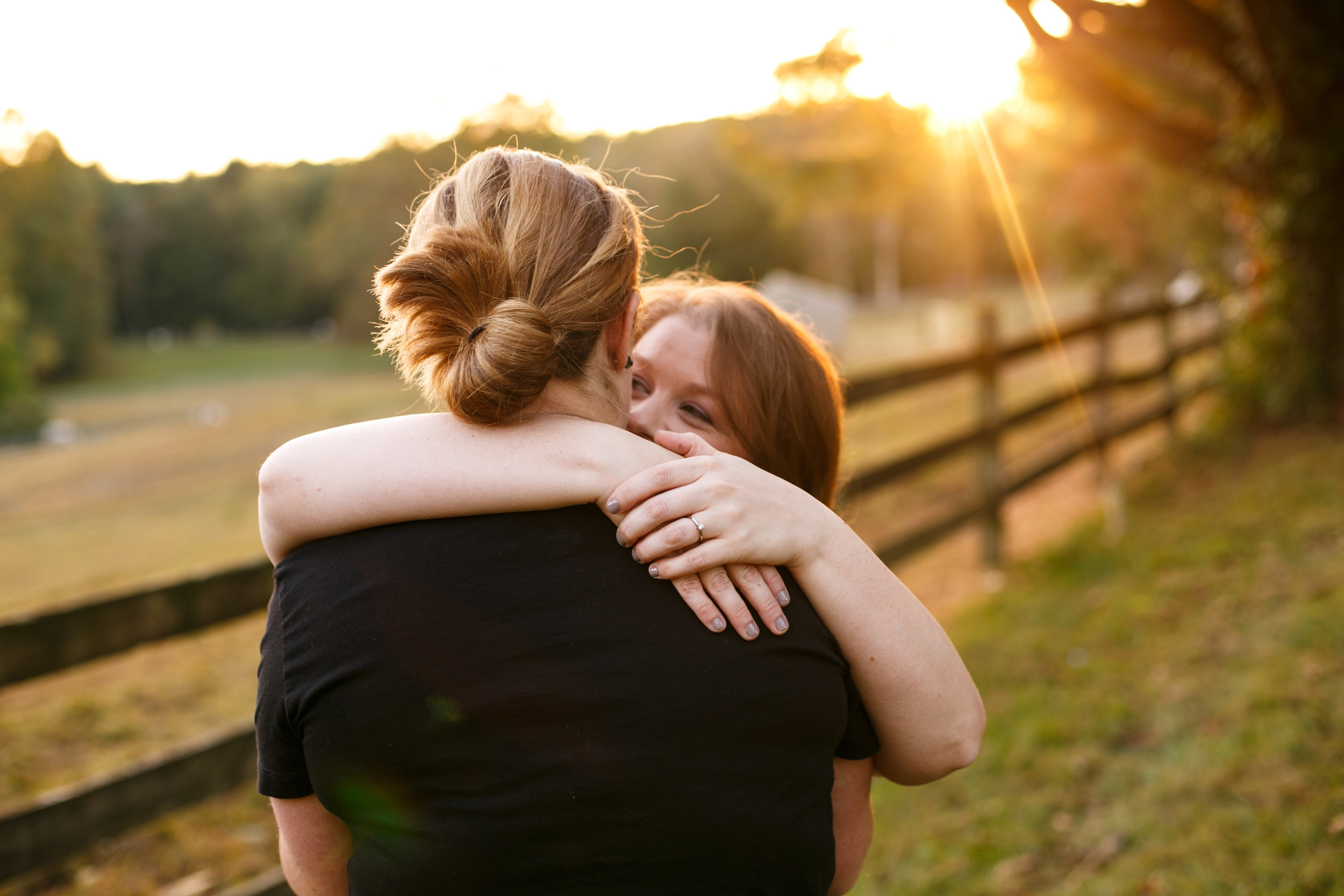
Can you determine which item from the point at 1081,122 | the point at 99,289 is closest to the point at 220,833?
the point at 1081,122

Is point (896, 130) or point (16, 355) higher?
point (896, 130)

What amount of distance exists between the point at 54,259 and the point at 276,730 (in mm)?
55894

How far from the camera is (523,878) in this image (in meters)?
1.06

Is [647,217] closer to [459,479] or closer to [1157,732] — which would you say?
[459,479]

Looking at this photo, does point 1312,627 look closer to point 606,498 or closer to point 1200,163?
point 606,498

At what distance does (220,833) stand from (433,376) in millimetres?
3360

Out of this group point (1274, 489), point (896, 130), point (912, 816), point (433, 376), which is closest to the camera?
point (433, 376)

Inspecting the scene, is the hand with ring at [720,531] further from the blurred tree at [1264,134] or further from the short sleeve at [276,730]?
the blurred tree at [1264,134]

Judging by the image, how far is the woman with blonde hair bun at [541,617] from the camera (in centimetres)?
103

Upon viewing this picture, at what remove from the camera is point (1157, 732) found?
359 centimetres

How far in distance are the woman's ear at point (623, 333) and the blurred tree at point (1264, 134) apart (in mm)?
5787

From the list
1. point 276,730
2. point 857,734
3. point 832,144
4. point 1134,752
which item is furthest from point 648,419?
point 832,144

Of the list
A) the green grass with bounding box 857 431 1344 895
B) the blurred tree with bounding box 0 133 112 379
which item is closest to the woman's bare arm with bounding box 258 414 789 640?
the green grass with bounding box 857 431 1344 895

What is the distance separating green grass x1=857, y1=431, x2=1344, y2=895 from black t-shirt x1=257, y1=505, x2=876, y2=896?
222 centimetres
